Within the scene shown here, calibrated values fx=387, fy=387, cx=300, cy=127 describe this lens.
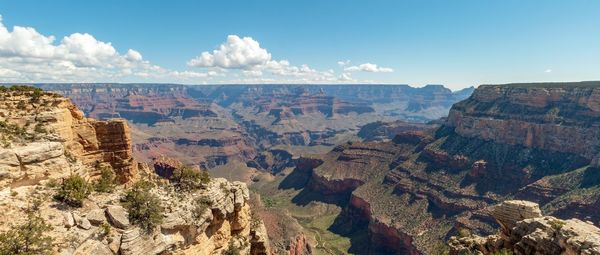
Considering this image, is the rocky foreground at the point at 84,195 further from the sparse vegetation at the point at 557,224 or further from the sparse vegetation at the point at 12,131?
the sparse vegetation at the point at 557,224

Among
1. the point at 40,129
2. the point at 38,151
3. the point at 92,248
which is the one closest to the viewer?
the point at 92,248

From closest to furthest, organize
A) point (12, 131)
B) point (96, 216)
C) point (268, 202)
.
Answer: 1. point (96, 216)
2. point (12, 131)
3. point (268, 202)

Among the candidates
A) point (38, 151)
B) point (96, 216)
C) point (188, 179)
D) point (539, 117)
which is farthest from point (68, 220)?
point (539, 117)

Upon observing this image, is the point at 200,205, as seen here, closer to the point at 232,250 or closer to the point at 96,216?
the point at 232,250

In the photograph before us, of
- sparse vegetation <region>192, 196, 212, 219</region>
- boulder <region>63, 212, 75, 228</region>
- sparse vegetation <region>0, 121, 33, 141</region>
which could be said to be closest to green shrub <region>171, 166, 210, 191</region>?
sparse vegetation <region>192, 196, 212, 219</region>

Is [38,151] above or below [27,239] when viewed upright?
Result: above

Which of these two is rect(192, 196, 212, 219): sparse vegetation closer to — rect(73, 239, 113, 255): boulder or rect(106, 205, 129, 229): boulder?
rect(106, 205, 129, 229): boulder

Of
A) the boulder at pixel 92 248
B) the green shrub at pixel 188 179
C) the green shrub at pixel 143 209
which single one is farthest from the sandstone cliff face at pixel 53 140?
the boulder at pixel 92 248

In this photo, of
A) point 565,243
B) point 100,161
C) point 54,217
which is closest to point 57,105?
point 100,161
